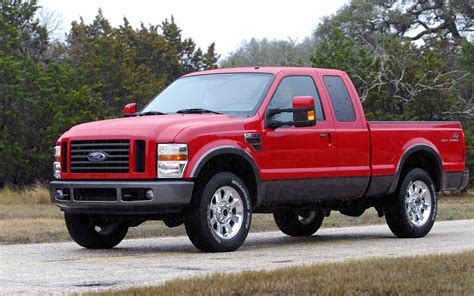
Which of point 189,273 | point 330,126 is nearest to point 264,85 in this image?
point 330,126

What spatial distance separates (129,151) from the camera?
11.5 m

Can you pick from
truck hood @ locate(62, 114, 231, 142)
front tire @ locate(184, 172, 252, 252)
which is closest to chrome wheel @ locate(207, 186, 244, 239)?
front tire @ locate(184, 172, 252, 252)

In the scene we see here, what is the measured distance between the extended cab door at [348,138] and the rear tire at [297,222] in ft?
5.16

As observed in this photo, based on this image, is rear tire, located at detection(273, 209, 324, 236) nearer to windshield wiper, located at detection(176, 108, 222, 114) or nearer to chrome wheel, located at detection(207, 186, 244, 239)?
windshield wiper, located at detection(176, 108, 222, 114)

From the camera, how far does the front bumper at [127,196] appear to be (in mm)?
11273

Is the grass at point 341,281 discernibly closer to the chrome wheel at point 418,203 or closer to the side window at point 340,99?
the side window at point 340,99

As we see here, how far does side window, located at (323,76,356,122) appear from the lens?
1361 centimetres

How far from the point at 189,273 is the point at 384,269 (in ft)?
5.64

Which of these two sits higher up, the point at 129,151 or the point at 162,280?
the point at 129,151

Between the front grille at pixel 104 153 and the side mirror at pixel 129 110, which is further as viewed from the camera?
the side mirror at pixel 129 110

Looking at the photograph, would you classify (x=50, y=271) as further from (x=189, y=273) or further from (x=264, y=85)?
(x=264, y=85)

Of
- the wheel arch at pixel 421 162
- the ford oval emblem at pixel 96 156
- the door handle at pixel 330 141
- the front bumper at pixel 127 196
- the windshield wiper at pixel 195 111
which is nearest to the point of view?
the front bumper at pixel 127 196

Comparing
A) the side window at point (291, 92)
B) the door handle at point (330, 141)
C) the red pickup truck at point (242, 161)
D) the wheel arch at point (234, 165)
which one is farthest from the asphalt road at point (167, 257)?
the side window at point (291, 92)

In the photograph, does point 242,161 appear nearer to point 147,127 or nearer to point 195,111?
point 195,111
